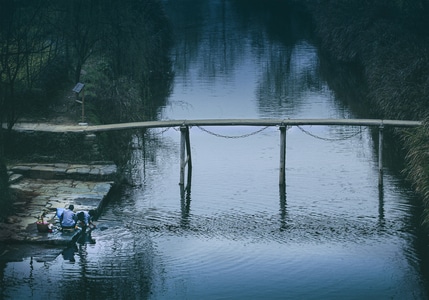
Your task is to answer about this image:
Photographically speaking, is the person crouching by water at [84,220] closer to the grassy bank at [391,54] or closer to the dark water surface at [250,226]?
the dark water surface at [250,226]

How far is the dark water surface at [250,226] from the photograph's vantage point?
72.8 ft

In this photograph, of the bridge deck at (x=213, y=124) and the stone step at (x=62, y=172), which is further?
the bridge deck at (x=213, y=124)

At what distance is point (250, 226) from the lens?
88.3 ft

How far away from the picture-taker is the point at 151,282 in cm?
2234

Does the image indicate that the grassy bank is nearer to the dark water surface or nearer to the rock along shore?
the dark water surface

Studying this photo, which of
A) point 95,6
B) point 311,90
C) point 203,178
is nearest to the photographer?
point 203,178

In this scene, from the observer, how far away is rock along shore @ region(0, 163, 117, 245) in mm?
24859

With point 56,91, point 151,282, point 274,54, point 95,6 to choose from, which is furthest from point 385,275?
point 274,54

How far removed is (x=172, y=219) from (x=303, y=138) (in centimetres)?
1149

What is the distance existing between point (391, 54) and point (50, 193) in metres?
21.1

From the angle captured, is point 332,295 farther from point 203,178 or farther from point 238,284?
point 203,178

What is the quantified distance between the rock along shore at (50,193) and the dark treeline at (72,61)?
1.02m

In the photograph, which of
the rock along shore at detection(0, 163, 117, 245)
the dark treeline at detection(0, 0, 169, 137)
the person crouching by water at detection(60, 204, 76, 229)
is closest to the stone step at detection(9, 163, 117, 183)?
the rock along shore at detection(0, 163, 117, 245)

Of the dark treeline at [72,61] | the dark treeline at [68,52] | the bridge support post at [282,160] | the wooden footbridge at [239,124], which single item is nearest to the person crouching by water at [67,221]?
the dark treeline at [72,61]
